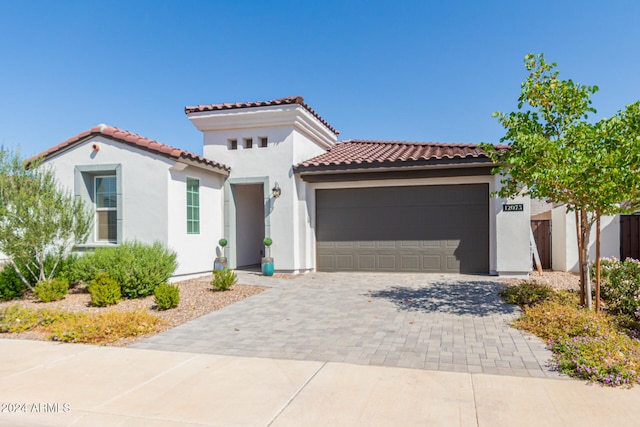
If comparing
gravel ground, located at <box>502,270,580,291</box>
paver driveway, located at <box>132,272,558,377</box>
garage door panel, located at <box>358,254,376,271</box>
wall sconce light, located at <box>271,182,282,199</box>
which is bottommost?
paver driveway, located at <box>132,272,558,377</box>

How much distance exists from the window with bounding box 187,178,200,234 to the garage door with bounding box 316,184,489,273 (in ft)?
12.2

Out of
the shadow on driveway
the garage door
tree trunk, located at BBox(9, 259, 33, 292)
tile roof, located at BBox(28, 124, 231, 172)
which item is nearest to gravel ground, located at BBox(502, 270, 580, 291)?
the shadow on driveway

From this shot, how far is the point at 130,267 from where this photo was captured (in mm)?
8680

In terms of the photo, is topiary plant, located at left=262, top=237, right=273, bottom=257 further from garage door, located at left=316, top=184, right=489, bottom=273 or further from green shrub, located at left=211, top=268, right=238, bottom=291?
green shrub, located at left=211, top=268, right=238, bottom=291

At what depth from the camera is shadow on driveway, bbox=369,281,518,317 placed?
7.39 m

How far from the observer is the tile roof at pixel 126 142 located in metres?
10.2

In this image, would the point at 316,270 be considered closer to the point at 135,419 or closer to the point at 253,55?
the point at 253,55

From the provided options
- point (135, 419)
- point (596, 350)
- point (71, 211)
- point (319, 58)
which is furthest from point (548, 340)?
point (319, 58)

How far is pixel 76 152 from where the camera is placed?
10844 mm

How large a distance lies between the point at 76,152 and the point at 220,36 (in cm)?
560

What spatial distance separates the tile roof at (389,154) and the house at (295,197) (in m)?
0.06

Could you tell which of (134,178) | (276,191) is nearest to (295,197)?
(276,191)

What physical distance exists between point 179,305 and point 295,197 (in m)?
5.39

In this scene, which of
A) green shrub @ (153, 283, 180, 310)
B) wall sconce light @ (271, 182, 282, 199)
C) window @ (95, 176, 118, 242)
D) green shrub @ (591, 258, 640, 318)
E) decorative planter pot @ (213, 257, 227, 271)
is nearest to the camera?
green shrub @ (591, 258, 640, 318)
